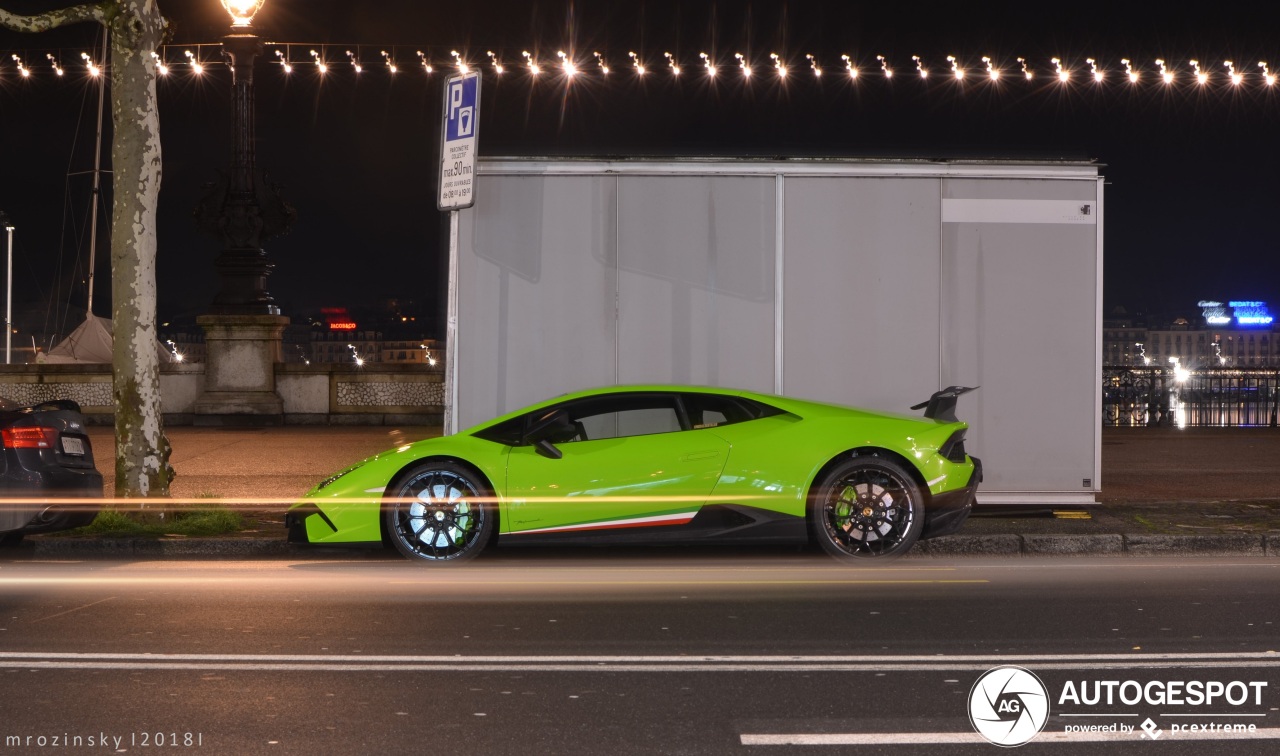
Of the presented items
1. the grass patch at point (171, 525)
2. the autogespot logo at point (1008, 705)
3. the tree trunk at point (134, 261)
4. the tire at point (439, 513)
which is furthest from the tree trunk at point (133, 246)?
the autogespot logo at point (1008, 705)

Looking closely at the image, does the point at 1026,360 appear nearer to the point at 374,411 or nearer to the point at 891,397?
the point at 891,397

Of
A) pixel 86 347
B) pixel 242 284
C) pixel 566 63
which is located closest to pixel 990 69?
pixel 566 63

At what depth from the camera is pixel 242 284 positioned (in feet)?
75.9

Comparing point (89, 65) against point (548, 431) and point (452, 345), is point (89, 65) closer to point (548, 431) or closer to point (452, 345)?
point (452, 345)

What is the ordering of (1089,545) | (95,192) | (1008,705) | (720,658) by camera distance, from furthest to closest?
(95,192) < (1089,545) < (720,658) < (1008,705)

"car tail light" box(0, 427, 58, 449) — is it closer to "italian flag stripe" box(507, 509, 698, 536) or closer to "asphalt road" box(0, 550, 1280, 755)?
"asphalt road" box(0, 550, 1280, 755)

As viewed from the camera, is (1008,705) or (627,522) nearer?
(1008,705)

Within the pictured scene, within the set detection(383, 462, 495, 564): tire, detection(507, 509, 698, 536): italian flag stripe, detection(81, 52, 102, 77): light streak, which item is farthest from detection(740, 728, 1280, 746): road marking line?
detection(81, 52, 102, 77): light streak

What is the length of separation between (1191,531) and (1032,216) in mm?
2839

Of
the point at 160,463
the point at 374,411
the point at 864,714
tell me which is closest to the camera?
the point at 864,714

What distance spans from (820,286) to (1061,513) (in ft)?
8.88

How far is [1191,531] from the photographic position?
10094 mm

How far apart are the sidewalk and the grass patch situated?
0.54ft

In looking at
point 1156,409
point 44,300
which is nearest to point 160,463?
point 1156,409
